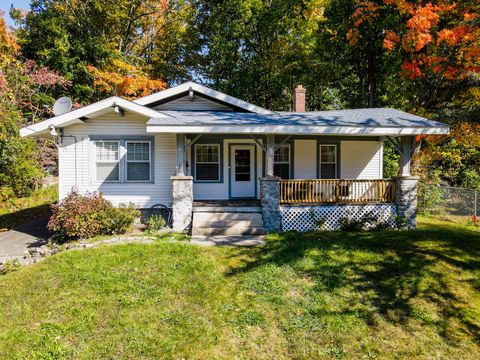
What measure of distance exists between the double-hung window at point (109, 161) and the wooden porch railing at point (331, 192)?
18.0 ft

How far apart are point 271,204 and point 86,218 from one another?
532cm

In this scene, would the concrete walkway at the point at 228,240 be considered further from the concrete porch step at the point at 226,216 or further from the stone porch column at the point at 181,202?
the stone porch column at the point at 181,202

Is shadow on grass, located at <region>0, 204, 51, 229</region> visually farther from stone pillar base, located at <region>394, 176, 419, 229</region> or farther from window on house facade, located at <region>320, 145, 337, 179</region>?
stone pillar base, located at <region>394, 176, 419, 229</region>

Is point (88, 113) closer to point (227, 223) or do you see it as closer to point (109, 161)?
point (109, 161)

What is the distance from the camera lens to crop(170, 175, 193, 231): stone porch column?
29.2 ft

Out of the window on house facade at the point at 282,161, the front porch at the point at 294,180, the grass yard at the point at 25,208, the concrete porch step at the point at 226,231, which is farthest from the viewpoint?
the grass yard at the point at 25,208

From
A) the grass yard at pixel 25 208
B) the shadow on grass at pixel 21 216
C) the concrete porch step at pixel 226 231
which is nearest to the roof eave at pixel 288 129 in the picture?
the concrete porch step at pixel 226 231

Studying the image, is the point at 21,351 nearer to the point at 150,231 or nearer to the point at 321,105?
the point at 150,231

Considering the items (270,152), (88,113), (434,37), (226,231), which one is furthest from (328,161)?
(434,37)

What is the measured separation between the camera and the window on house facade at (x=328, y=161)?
38.8 ft

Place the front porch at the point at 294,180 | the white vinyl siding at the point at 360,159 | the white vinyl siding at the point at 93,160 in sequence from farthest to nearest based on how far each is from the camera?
the white vinyl siding at the point at 360,159 → the white vinyl siding at the point at 93,160 → the front porch at the point at 294,180

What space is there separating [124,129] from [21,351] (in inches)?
283

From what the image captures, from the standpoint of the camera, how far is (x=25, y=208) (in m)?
14.5

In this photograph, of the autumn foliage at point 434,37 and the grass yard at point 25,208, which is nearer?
the grass yard at point 25,208
